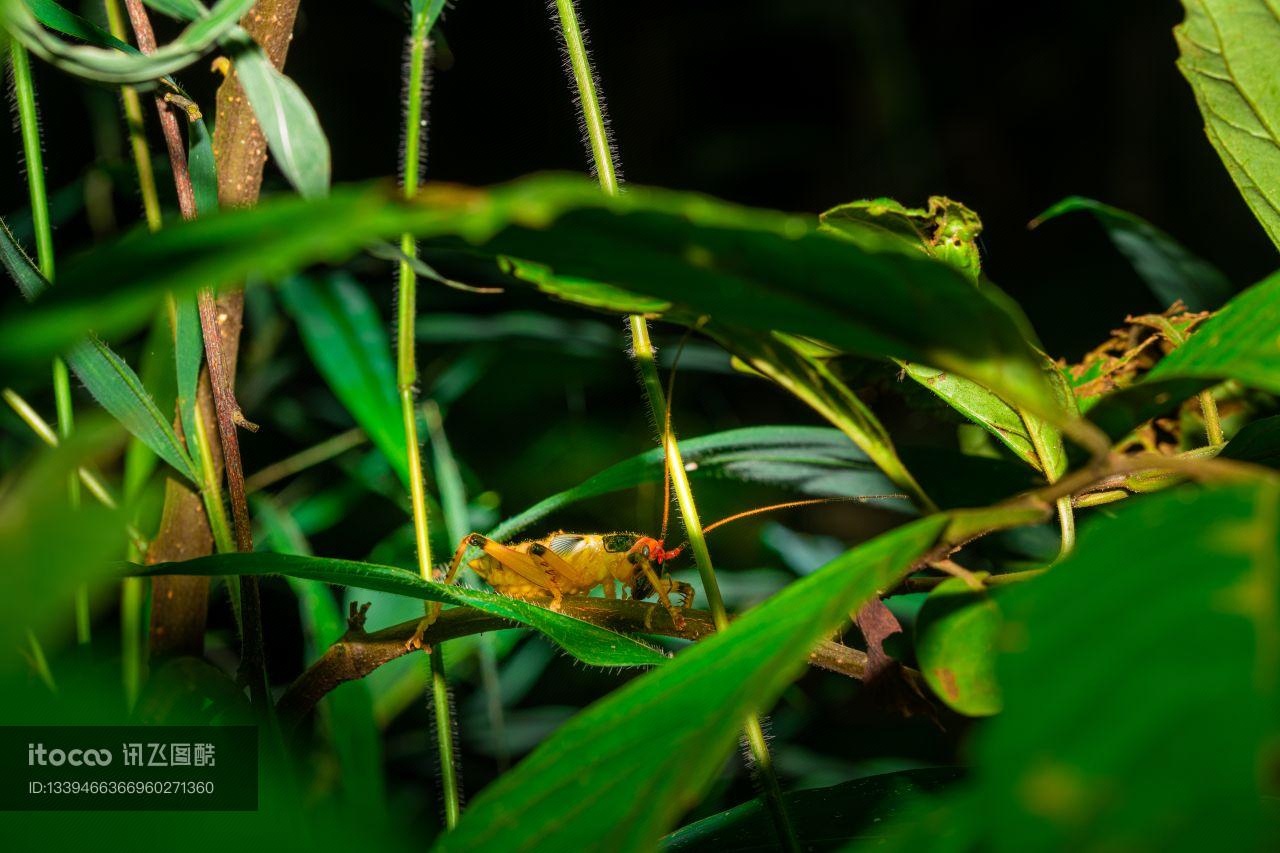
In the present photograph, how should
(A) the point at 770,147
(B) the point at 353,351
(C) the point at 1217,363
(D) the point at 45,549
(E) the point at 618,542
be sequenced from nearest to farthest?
(D) the point at 45,549, (C) the point at 1217,363, (E) the point at 618,542, (B) the point at 353,351, (A) the point at 770,147

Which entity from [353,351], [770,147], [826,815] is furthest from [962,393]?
[770,147]

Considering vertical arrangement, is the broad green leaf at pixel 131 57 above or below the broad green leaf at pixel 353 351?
below

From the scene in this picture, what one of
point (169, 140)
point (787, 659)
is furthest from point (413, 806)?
point (787, 659)

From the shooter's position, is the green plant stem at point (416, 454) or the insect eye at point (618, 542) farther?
the insect eye at point (618, 542)

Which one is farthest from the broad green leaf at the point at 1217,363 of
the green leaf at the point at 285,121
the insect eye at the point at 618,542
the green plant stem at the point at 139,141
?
the green plant stem at the point at 139,141

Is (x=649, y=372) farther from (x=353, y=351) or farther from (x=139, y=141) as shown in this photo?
(x=353, y=351)

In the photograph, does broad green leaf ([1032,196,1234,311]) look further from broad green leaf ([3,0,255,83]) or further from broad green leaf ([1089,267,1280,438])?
broad green leaf ([3,0,255,83])

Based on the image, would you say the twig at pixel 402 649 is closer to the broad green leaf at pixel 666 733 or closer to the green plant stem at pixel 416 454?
the green plant stem at pixel 416 454
